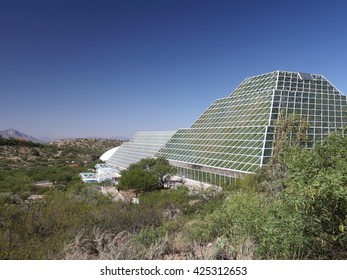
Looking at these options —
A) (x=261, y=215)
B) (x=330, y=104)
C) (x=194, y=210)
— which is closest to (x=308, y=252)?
(x=261, y=215)

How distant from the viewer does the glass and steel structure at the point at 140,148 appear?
4766 centimetres

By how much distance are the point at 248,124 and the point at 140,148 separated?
81.9 ft

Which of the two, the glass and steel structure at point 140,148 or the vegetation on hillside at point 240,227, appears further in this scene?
the glass and steel structure at point 140,148

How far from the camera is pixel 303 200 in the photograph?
233 inches

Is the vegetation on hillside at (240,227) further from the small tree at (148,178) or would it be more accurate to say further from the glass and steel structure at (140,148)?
the glass and steel structure at (140,148)

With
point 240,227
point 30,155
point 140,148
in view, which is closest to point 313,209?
point 240,227

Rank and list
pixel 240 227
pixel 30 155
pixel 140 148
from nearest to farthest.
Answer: pixel 240 227, pixel 140 148, pixel 30 155

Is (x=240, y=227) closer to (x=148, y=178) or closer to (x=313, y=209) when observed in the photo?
(x=313, y=209)

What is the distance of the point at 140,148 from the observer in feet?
173

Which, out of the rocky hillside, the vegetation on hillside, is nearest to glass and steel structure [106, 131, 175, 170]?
the rocky hillside

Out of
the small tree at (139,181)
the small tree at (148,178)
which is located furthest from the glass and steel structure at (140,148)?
the small tree at (139,181)

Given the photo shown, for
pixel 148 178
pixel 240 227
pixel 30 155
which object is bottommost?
pixel 148 178

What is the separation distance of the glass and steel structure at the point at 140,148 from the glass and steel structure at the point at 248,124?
4568mm

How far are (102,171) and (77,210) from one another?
1248 inches
